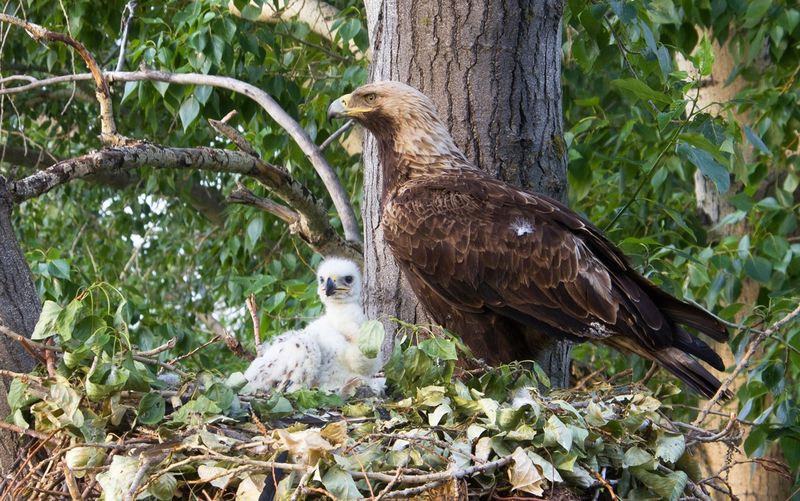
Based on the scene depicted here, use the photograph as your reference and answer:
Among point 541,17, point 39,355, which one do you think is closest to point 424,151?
point 541,17

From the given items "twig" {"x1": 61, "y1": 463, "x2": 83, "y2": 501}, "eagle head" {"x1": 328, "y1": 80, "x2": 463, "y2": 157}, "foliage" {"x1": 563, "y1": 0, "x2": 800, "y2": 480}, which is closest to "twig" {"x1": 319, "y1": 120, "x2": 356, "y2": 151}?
"eagle head" {"x1": 328, "y1": 80, "x2": 463, "y2": 157}

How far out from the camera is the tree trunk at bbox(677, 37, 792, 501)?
7.60 metres

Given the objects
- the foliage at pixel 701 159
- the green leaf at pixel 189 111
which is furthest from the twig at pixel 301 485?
the green leaf at pixel 189 111

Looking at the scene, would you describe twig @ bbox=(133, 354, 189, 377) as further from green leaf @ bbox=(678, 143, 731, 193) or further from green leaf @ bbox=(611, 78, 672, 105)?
green leaf @ bbox=(678, 143, 731, 193)

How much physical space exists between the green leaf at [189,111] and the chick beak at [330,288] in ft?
4.30

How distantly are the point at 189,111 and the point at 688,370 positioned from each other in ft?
9.52

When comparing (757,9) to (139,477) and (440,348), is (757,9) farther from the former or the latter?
(139,477)

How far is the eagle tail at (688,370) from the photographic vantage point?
171 inches

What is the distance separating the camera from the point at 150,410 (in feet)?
11.3

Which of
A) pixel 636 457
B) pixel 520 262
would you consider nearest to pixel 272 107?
pixel 520 262

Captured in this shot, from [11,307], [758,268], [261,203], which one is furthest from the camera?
[758,268]

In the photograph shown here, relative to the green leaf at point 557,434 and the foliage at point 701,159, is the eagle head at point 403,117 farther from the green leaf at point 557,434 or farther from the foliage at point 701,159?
the green leaf at point 557,434

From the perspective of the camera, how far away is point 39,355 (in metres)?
3.53

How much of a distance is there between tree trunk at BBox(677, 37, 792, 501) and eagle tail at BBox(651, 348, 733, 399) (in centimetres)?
309
